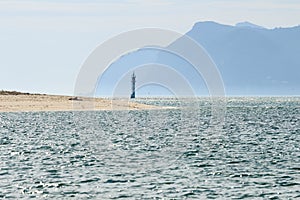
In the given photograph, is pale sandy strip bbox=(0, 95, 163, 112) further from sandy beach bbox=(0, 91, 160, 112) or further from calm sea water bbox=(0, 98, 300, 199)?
calm sea water bbox=(0, 98, 300, 199)

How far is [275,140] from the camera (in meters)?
79.0

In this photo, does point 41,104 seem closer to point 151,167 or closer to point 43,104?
point 43,104

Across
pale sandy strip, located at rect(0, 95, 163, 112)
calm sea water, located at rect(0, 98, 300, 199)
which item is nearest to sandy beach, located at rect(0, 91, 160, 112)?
pale sandy strip, located at rect(0, 95, 163, 112)

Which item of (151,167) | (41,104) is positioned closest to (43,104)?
(41,104)

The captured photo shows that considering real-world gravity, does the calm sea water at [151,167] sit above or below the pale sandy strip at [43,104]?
below

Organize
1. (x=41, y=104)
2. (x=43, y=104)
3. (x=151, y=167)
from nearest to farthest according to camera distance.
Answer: (x=151, y=167) < (x=41, y=104) < (x=43, y=104)

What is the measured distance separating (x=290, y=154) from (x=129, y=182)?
72.7 feet

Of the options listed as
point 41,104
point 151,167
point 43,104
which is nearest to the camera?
point 151,167

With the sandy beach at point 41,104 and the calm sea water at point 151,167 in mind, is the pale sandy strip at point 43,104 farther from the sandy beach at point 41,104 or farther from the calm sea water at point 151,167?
the calm sea water at point 151,167

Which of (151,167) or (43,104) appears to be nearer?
(151,167)

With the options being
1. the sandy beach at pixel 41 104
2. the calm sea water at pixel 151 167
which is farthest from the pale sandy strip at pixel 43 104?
the calm sea water at pixel 151 167

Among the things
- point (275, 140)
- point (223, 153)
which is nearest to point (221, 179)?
point (223, 153)

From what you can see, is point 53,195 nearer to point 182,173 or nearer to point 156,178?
point 156,178

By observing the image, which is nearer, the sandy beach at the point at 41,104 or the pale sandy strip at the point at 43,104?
the pale sandy strip at the point at 43,104
